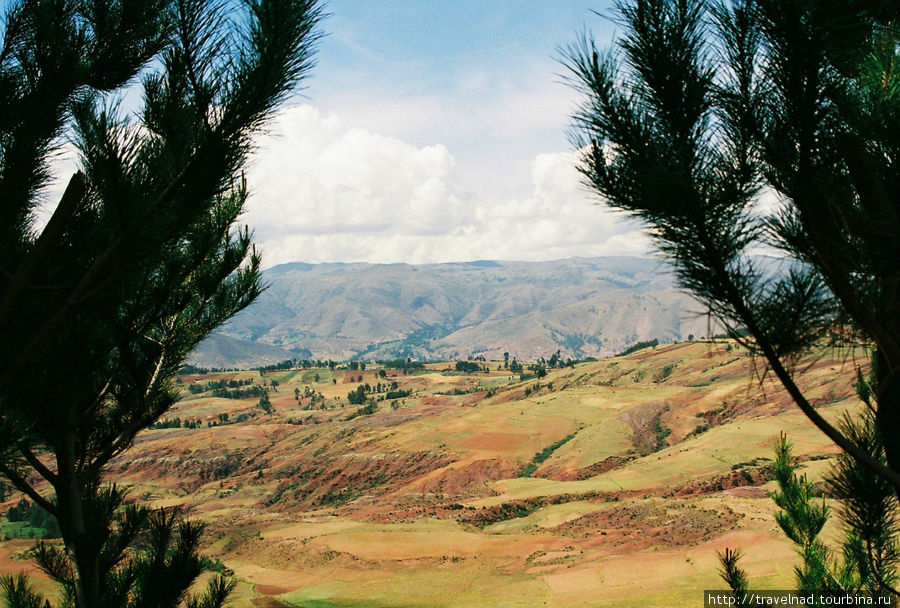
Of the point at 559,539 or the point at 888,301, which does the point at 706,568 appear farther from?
the point at 888,301

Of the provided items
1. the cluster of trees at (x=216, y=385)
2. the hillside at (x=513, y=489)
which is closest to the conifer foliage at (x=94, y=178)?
the hillside at (x=513, y=489)

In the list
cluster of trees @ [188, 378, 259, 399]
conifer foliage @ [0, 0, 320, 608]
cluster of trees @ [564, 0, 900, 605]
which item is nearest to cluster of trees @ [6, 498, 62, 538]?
conifer foliage @ [0, 0, 320, 608]

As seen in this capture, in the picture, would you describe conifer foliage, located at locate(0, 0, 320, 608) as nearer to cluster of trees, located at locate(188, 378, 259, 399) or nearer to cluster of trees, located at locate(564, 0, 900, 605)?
cluster of trees, located at locate(564, 0, 900, 605)

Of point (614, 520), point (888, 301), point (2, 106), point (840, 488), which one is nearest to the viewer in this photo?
point (888, 301)

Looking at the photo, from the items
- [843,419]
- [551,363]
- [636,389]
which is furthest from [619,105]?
[551,363]

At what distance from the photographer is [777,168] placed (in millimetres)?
3000

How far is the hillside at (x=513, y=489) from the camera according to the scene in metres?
24.4

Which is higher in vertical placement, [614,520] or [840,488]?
[840,488]

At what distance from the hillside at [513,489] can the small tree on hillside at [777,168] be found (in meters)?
0.34

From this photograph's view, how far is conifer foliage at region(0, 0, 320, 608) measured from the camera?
3443 millimetres

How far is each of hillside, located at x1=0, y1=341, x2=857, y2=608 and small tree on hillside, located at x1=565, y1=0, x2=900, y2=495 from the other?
337mm

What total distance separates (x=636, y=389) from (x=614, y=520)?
59.3 metres

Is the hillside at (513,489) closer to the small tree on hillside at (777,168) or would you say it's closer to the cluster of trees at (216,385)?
the small tree on hillside at (777,168)

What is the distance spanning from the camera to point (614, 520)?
111 ft
